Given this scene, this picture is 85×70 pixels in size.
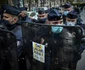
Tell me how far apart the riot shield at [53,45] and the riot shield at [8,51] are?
24cm

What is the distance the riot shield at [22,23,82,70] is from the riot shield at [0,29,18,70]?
24 centimetres

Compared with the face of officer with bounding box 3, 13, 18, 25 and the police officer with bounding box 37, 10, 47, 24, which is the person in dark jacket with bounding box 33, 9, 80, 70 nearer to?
the face of officer with bounding box 3, 13, 18, 25

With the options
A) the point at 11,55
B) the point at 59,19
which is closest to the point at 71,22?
the point at 59,19

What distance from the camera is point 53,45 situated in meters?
1.96

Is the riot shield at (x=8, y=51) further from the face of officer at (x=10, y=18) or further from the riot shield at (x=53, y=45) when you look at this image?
the face of officer at (x=10, y=18)

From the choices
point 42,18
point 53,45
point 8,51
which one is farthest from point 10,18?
point 42,18

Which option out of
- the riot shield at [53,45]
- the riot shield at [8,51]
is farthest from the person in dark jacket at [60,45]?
the riot shield at [8,51]

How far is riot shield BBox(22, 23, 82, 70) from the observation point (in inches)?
74.5

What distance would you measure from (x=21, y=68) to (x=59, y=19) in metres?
1.01

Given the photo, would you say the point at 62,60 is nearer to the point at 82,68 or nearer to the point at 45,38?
the point at 45,38

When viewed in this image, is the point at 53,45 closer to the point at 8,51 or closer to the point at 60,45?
the point at 60,45

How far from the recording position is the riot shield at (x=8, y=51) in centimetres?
200

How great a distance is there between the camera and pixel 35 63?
218cm

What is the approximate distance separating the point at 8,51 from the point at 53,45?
1.92 feet
